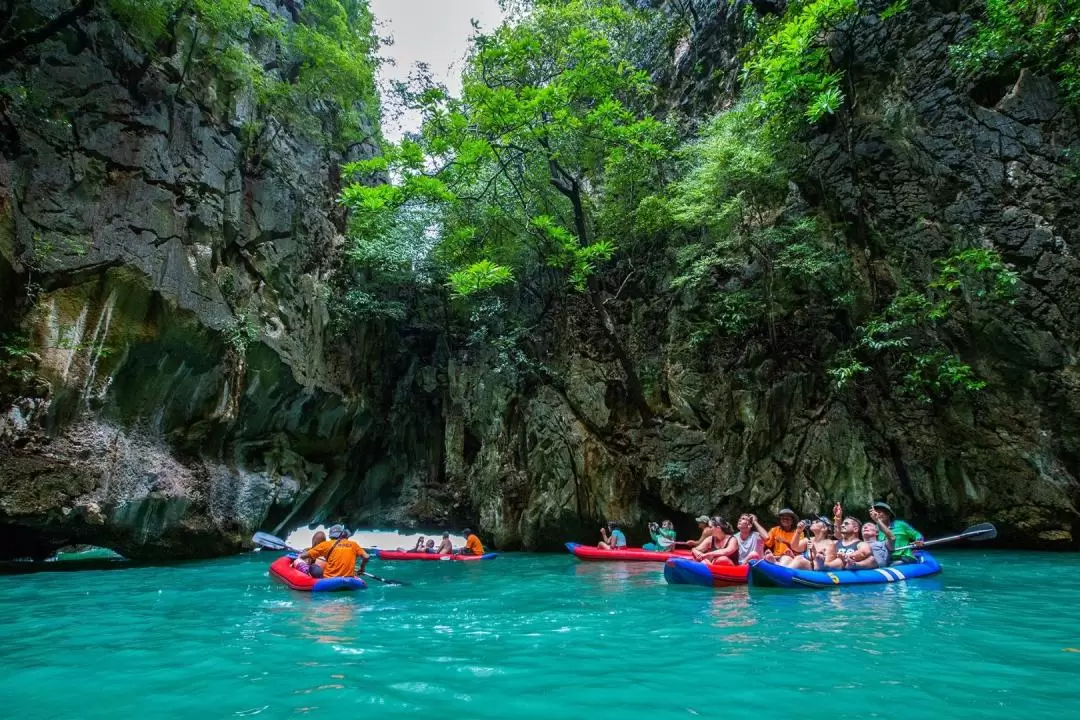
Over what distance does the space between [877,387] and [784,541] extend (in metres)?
5.97

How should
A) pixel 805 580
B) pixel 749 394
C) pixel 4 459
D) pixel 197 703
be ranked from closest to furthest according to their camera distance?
1. pixel 197 703
2. pixel 805 580
3. pixel 4 459
4. pixel 749 394

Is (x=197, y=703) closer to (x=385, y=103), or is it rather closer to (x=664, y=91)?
(x=385, y=103)

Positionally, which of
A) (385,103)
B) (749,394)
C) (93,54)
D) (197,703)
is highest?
(385,103)

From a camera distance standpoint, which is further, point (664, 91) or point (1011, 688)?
point (664, 91)

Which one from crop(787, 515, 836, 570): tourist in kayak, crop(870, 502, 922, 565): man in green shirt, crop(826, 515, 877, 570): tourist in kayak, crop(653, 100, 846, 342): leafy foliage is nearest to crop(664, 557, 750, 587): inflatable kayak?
crop(787, 515, 836, 570): tourist in kayak

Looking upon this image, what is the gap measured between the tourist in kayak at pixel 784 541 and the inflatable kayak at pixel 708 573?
18.2 inches

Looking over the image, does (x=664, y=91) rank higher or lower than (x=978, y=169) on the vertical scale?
higher

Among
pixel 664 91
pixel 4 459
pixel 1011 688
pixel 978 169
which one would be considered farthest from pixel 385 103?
pixel 1011 688

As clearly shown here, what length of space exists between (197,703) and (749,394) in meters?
12.3

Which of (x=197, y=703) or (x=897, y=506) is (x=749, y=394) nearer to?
(x=897, y=506)

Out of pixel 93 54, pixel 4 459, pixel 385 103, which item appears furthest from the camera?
pixel 385 103

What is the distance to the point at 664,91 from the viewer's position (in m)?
18.8

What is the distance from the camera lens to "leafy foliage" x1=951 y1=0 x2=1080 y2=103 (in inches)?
448

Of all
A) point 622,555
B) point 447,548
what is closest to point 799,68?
point 622,555
